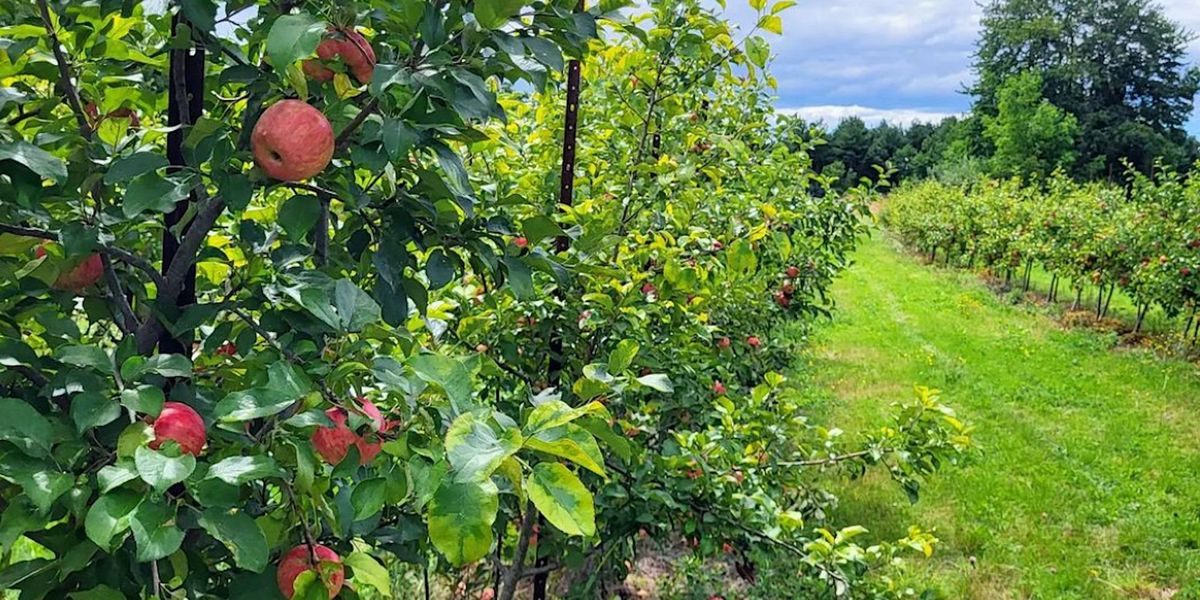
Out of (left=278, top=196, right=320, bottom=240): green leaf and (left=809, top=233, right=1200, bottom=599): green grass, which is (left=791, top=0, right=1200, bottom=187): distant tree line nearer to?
(left=809, top=233, right=1200, bottom=599): green grass

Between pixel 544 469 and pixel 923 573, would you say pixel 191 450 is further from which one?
pixel 923 573

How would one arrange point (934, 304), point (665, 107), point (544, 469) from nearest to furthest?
point (544, 469) → point (665, 107) → point (934, 304)

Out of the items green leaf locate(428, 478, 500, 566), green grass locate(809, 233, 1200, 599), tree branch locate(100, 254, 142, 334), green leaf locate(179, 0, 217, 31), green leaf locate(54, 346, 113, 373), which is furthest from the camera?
green grass locate(809, 233, 1200, 599)

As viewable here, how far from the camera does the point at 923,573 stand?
11.7 ft

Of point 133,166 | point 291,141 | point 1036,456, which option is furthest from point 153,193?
point 1036,456

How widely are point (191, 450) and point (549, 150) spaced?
1809 millimetres

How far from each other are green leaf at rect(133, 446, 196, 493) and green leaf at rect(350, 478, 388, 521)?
0.40 ft

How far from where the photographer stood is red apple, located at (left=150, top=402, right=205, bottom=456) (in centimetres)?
74

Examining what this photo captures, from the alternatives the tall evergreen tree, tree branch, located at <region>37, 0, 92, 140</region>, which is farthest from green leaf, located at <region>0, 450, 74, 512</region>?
the tall evergreen tree

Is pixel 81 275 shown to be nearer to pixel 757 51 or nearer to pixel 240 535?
pixel 240 535

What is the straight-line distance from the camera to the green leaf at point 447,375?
660mm

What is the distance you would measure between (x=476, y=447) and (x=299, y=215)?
434 mm

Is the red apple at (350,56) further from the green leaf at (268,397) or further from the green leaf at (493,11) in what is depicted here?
the green leaf at (268,397)

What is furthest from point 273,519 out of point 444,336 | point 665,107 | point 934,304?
point 934,304
